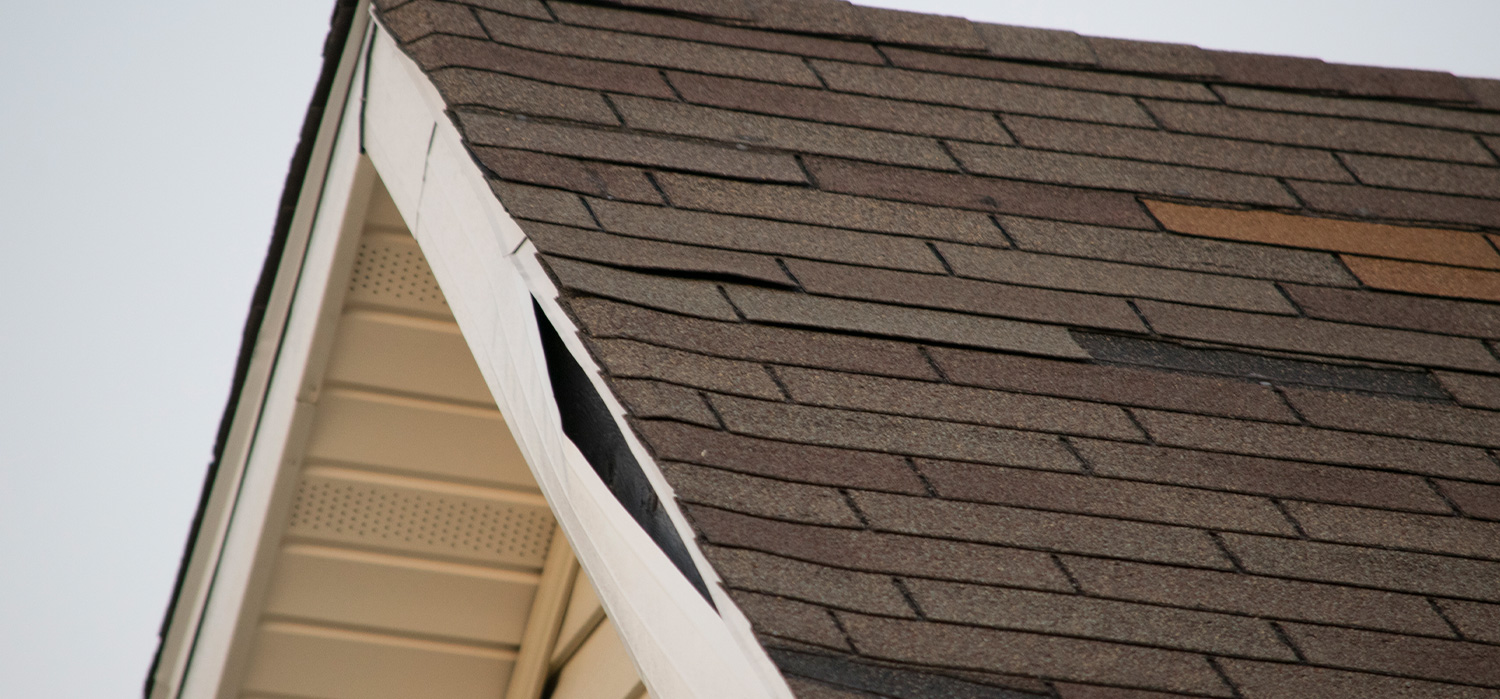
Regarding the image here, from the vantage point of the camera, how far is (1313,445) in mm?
2242

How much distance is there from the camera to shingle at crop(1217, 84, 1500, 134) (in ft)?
10.7

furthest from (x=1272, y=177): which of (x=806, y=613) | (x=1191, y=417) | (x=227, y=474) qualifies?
(x=227, y=474)

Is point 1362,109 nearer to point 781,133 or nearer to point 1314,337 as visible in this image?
point 1314,337

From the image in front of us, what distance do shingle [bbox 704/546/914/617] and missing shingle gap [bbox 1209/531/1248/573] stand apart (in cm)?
61

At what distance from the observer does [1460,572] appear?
6.73 feet

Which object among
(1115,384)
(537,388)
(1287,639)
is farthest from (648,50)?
(1287,639)

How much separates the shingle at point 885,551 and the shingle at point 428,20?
1.49m

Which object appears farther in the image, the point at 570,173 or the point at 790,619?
the point at 570,173

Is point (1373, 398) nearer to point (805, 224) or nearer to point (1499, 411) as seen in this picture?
point (1499, 411)

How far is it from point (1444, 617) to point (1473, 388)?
76 cm

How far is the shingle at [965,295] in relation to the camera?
2.34 meters

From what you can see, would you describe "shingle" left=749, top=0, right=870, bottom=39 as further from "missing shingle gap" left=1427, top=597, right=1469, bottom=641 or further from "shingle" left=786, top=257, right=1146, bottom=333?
"missing shingle gap" left=1427, top=597, right=1469, bottom=641

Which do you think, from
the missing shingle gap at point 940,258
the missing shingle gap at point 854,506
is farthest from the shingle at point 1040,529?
the missing shingle gap at point 940,258

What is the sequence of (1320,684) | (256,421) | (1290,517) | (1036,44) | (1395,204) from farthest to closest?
(256,421)
(1036,44)
(1395,204)
(1290,517)
(1320,684)
